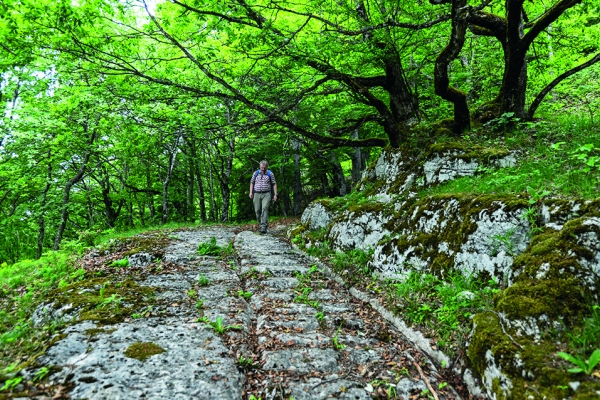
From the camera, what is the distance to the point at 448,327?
381 cm

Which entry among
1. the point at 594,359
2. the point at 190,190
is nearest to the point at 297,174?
the point at 190,190

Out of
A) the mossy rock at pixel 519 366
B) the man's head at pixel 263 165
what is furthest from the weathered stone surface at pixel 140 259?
the mossy rock at pixel 519 366

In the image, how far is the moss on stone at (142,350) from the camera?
3.35 meters

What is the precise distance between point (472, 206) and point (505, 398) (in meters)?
3.00

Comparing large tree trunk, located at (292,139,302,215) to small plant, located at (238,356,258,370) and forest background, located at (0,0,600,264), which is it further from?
small plant, located at (238,356,258,370)

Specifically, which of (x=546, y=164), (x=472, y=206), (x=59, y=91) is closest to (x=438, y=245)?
(x=472, y=206)

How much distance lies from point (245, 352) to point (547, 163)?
579cm

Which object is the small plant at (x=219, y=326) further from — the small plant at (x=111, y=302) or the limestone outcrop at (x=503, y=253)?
the limestone outcrop at (x=503, y=253)

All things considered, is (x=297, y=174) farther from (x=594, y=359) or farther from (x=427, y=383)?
(x=594, y=359)

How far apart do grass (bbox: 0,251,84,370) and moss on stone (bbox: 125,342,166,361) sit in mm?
Answer: 1029

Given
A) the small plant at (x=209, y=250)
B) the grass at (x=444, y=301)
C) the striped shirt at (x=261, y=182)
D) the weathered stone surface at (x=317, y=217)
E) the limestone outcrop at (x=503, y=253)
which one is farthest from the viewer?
the striped shirt at (x=261, y=182)

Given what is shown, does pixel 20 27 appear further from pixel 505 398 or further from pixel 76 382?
pixel 505 398

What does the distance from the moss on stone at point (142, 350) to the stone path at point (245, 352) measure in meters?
0.06

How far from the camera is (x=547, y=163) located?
5340 millimetres
